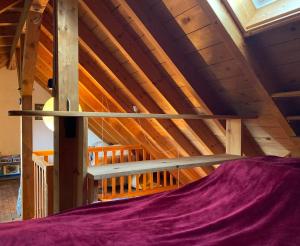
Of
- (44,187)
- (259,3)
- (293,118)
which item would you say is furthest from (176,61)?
(44,187)

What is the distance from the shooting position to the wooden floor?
4117 mm

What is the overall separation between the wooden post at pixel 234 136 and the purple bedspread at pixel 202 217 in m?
0.71

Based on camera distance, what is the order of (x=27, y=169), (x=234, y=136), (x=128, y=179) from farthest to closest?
(x=128, y=179) → (x=27, y=169) → (x=234, y=136)

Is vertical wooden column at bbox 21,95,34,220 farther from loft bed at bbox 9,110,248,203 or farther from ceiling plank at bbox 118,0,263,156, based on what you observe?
ceiling plank at bbox 118,0,263,156

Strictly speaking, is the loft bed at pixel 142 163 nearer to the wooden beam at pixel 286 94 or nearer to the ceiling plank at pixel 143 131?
the wooden beam at pixel 286 94

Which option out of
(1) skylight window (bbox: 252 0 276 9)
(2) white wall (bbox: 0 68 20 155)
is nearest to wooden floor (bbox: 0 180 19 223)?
(2) white wall (bbox: 0 68 20 155)

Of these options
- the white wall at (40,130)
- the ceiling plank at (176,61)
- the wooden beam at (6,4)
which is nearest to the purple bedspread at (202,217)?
the ceiling plank at (176,61)

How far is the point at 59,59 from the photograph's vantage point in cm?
184

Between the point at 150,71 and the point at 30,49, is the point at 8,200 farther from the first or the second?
the point at 150,71

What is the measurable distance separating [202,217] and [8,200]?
4710 mm

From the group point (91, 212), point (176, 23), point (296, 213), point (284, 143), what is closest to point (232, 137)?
point (284, 143)

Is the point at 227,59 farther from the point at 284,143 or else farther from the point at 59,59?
the point at 59,59

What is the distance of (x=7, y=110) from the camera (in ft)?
22.0

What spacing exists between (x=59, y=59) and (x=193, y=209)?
1266 millimetres
